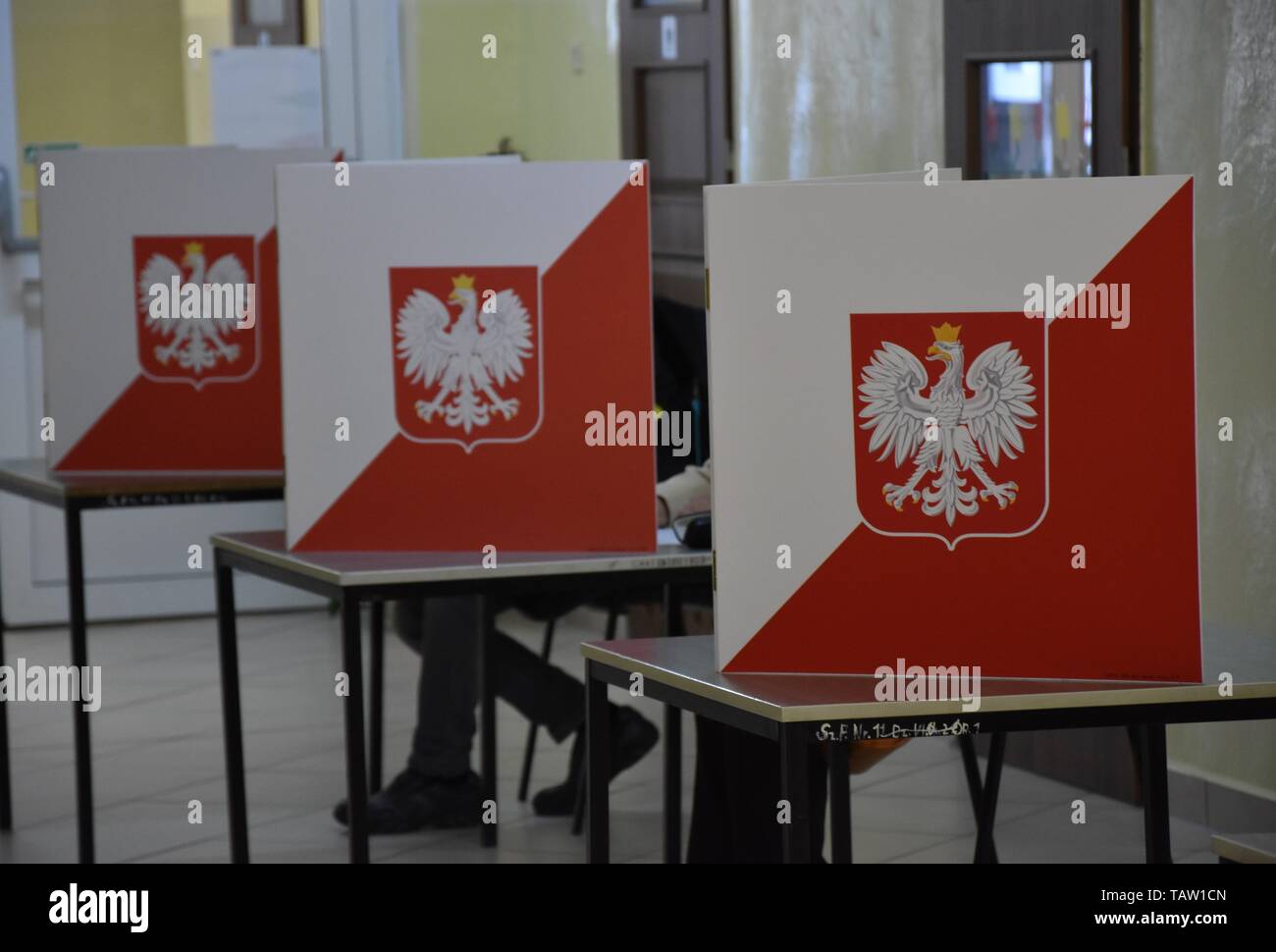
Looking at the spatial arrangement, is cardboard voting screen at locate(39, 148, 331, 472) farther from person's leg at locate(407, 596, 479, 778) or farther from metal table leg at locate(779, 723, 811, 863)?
metal table leg at locate(779, 723, 811, 863)

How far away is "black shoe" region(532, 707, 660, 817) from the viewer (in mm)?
3199

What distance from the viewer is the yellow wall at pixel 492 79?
5.32 m

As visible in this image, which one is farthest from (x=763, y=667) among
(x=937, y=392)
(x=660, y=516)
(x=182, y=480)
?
(x=182, y=480)

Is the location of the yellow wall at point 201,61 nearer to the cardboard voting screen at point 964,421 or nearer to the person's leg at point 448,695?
the person's leg at point 448,695

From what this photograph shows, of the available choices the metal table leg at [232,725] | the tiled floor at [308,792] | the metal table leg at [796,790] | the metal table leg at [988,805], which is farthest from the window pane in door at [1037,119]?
the metal table leg at [796,790]

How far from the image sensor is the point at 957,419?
5.16 ft

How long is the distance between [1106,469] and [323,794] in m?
2.24

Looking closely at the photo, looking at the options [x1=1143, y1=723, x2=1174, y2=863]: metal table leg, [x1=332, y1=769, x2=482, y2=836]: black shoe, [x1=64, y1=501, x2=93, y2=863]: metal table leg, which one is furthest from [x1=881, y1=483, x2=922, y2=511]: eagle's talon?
[x1=332, y1=769, x2=482, y2=836]: black shoe

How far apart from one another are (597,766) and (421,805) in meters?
1.50

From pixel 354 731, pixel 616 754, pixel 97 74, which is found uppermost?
pixel 97 74

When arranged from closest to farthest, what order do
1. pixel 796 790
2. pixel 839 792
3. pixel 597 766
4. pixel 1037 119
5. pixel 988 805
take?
pixel 796 790, pixel 597 766, pixel 839 792, pixel 988 805, pixel 1037 119

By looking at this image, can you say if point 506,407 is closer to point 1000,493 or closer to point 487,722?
point 1000,493

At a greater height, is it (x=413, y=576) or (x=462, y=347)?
(x=462, y=347)

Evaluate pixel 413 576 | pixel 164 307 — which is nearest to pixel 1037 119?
pixel 164 307
